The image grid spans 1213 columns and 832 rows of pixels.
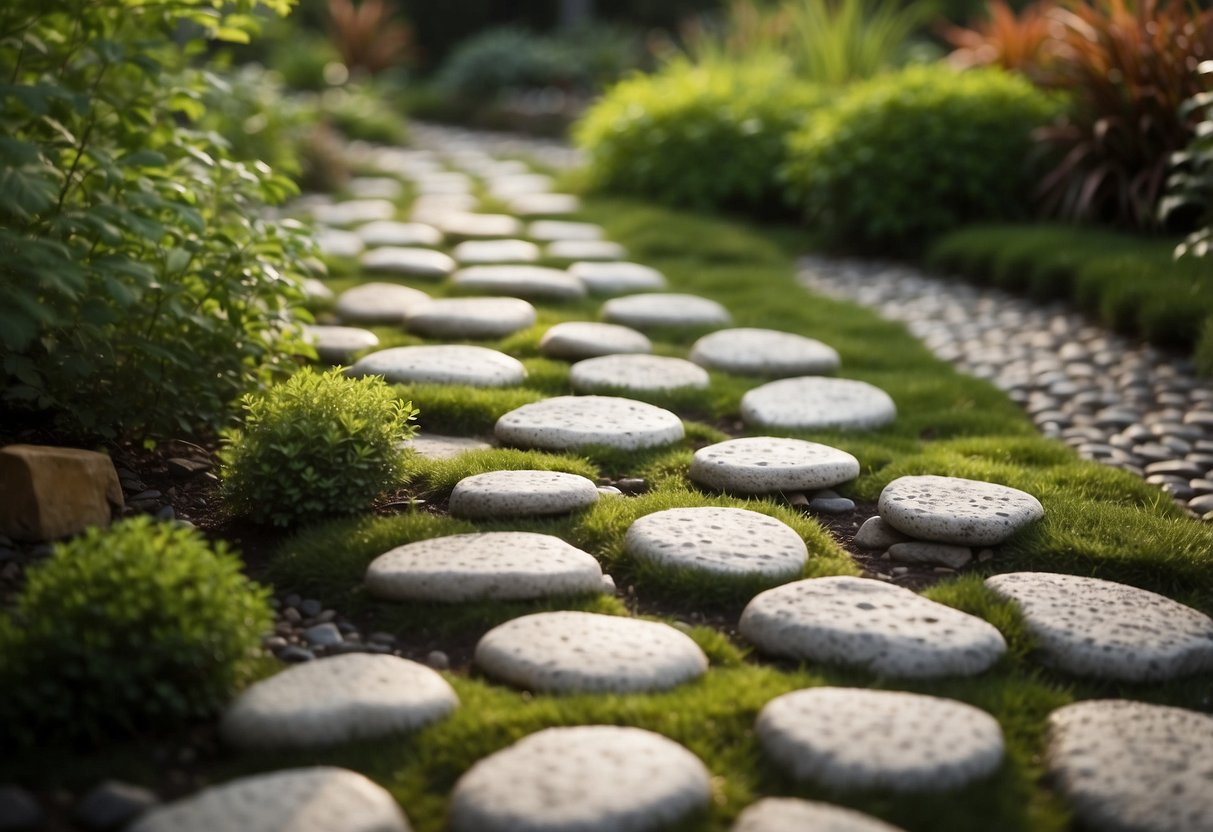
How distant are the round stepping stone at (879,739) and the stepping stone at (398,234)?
4225 mm

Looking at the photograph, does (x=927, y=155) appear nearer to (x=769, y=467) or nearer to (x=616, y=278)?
(x=616, y=278)

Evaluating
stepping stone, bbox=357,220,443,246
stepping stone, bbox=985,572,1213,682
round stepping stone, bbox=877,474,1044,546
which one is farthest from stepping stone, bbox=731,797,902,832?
stepping stone, bbox=357,220,443,246

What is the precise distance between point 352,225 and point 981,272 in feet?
10.7

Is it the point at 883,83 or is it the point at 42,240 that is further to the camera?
the point at 883,83

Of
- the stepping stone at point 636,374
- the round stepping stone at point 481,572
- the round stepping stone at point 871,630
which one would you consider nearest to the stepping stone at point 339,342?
the stepping stone at point 636,374

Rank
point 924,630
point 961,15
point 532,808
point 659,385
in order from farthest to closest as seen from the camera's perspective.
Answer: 1. point 961,15
2. point 659,385
3. point 924,630
4. point 532,808

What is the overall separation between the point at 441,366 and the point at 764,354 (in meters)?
1.19

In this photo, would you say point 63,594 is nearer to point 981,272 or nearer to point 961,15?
point 981,272

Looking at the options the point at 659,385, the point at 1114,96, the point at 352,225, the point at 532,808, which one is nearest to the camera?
the point at 532,808

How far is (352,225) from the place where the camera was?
6.29m

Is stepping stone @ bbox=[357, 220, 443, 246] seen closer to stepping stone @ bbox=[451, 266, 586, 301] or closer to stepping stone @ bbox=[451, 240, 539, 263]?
stepping stone @ bbox=[451, 240, 539, 263]

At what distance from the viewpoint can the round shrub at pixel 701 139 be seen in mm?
7156

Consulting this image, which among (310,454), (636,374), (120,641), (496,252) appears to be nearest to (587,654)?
(120,641)

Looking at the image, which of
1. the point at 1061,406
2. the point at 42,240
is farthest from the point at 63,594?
the point at 1061,406
